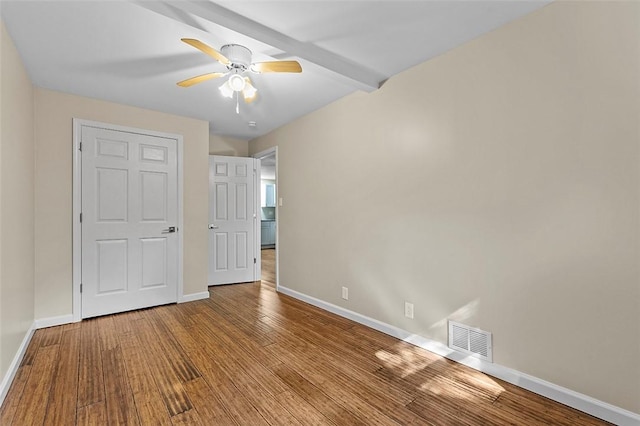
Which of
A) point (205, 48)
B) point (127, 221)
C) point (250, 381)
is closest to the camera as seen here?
point (205, 48)

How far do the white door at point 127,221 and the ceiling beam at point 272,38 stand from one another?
2.19 meters

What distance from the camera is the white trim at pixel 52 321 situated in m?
2.92

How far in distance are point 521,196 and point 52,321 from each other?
14.1ft

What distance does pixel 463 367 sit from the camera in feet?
7.11

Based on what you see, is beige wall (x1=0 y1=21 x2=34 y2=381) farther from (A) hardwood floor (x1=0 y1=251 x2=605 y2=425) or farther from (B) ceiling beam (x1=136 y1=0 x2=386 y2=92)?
(B) ceiling beam (x1=136 y1=0 x2=386 y2=92)

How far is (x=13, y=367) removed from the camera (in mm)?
2068

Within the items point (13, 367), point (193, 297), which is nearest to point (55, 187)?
point (13, 367)

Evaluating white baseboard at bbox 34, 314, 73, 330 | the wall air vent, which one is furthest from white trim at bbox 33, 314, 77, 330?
the wall air vent

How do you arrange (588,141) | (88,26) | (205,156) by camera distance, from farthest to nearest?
1. (205,156)
2. (88,26)
3. (588,141)

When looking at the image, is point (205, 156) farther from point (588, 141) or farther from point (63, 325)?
point (588, 141)

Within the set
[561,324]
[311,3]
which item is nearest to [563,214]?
[561,324]

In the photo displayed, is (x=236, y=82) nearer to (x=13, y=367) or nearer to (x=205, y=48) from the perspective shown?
(x=205, y=48)

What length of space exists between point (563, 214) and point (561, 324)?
652 millimetres

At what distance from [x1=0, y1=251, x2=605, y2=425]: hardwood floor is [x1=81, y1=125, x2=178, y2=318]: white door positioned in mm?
475
